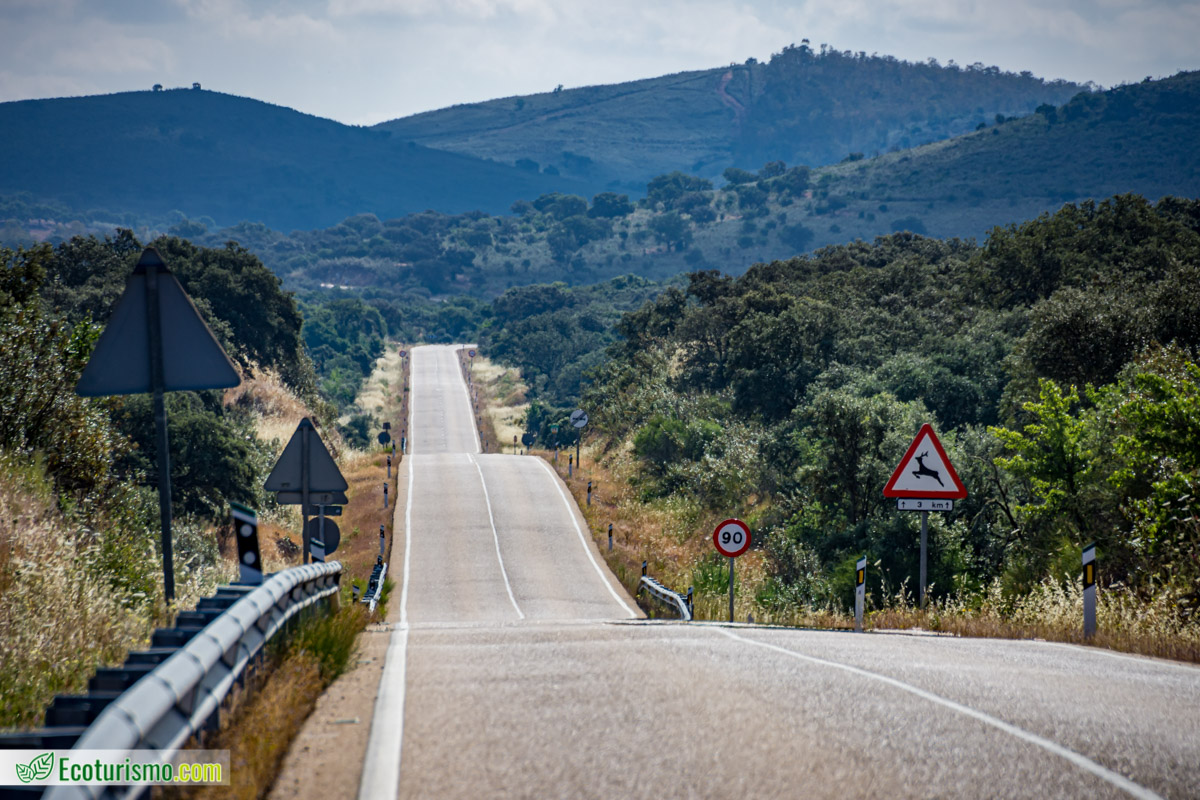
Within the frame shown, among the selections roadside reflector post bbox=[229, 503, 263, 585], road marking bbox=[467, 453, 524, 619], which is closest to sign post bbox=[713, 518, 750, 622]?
road marking bbox=[467, 453, 524, 619]

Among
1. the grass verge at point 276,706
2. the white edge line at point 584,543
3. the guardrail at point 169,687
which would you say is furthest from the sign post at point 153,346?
the white edge line at point 584,543

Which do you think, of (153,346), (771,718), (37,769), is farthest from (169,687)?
(153,346)

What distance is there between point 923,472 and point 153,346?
899cm

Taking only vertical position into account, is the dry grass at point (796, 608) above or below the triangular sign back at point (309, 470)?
below

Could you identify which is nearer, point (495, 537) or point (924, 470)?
point (924, 470)

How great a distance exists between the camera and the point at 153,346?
24.0ft

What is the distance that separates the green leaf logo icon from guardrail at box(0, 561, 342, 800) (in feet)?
0.45

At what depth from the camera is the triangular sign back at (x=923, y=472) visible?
12.6 meters

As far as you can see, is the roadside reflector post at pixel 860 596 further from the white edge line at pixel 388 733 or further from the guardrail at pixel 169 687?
the guardrail at pixel 169 687

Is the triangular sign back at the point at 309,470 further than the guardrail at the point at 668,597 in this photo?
No

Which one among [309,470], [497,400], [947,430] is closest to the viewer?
[309,470]

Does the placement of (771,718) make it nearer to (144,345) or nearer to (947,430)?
(144,345)

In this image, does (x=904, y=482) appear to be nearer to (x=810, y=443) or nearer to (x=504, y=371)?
(x=810, y=443)

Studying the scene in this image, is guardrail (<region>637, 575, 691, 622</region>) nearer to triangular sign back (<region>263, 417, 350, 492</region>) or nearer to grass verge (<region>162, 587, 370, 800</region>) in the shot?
triangular sign back (<region>263, 417, 350, 492</region>)
